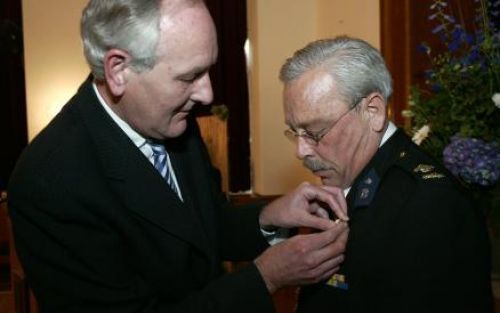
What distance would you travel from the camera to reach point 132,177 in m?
1.42

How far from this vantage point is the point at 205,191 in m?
1.64

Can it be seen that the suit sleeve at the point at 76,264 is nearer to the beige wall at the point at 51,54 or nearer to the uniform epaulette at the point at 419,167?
the uniform epaulette at the point at 419,167

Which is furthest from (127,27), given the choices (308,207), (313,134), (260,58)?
(260,58)

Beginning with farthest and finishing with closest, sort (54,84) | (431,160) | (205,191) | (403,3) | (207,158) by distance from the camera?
(54,84), (403,3), (207,158), (205,191), (431,160)

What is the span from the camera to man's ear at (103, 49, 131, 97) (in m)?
1.30

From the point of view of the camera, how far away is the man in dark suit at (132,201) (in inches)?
50.5

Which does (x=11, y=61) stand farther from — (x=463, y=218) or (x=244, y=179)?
(x=463, y=218)

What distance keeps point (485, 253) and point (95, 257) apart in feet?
2.80

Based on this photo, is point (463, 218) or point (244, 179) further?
point (244, 179)

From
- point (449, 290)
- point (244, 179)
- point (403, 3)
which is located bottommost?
point (244, 179)

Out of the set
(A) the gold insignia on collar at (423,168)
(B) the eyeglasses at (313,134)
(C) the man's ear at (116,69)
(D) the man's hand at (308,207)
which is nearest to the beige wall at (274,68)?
(D) the man's hand at (308,207)

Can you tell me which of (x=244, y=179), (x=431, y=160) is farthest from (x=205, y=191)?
(x=244, y=179)

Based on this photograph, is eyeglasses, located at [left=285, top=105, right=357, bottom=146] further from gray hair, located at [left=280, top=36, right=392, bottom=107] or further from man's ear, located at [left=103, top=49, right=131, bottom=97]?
man's ear, located at [left=103, top=49, right=131, bottom=97]

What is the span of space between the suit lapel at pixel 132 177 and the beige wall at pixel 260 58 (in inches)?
97.4
